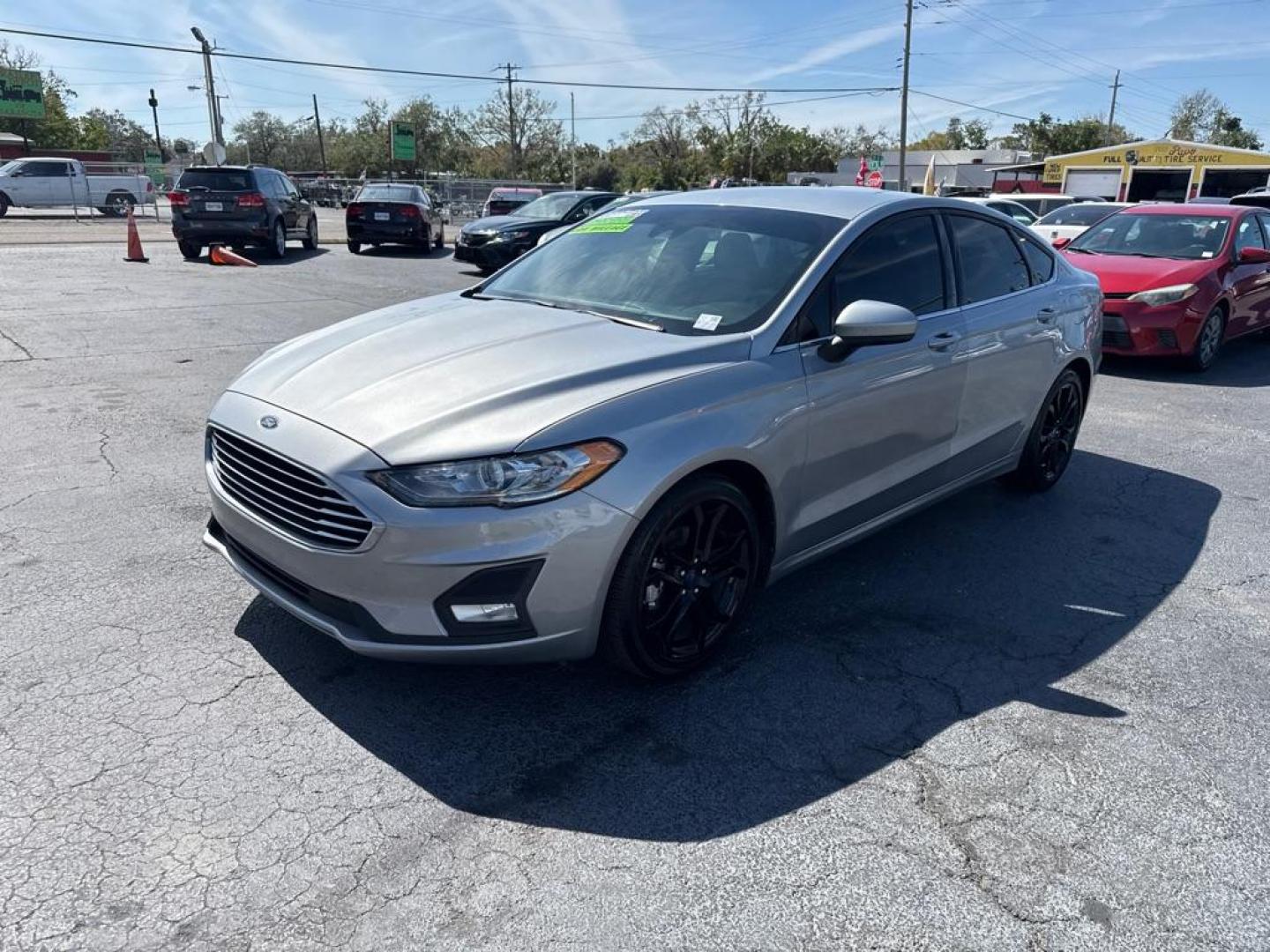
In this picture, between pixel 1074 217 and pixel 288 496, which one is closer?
pixel 288 496

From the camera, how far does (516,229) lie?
1656 cm

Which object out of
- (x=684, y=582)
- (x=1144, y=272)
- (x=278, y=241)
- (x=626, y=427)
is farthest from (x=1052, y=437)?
(x=278, y=241)

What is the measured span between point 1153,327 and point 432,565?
28.4 feet

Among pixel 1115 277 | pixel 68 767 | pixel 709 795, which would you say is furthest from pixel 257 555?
pixel 1115 277

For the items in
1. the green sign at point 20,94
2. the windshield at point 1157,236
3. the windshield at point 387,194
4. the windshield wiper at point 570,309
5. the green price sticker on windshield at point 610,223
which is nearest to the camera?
the windshield wiper at point 570,309

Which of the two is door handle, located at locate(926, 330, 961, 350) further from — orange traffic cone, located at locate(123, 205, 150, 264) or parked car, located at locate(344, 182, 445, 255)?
parked car, located at locate(344, 182, 445, 255)

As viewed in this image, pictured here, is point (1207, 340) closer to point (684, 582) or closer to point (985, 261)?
point (985, 261)

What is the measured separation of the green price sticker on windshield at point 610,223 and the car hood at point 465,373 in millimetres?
835

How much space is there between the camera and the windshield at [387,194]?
2061 centimetres

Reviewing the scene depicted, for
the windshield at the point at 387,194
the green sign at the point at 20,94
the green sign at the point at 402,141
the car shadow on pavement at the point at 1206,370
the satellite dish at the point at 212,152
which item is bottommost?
the car shadow on pavement at the point at 1206,370

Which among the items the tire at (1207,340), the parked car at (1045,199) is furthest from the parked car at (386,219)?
the tire at (1207,340)

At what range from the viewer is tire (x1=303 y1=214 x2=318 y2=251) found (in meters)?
20.6

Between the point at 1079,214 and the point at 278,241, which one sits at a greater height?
the point at 1079,214

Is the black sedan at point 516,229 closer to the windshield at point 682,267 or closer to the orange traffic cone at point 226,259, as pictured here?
the orange traffic cone at point 226,259
